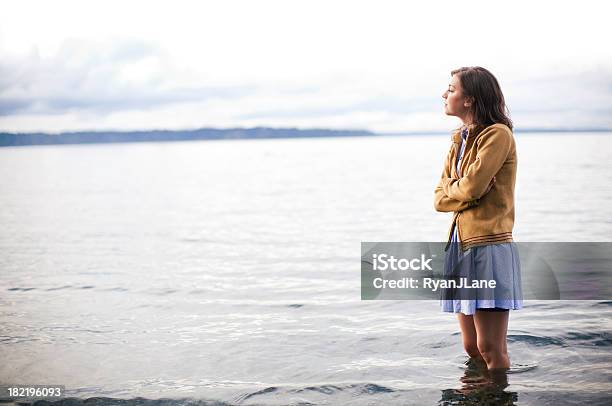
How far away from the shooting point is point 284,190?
3931 cm

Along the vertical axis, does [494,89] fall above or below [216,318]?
above

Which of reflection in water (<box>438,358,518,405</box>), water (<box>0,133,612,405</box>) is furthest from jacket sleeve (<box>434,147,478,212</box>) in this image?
water (<box>0,133,612,405</box>)

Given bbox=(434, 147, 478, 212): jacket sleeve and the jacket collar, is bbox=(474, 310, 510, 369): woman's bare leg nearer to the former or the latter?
bbox=(434, 147, 478, 212): jacket sleeve

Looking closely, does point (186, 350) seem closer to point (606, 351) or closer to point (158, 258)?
point (606, 351)

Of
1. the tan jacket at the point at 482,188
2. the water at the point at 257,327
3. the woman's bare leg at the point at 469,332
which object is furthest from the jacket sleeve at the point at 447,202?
Result: the water at the point at 257,327

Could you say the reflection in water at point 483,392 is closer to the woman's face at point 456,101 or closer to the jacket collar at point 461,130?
the jacket collar at point 461,130

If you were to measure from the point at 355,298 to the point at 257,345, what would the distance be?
301 centimetres

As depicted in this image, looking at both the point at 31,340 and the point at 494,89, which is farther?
the point at 31,340

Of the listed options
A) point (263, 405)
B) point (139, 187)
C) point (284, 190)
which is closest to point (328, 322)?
point (263, 405)

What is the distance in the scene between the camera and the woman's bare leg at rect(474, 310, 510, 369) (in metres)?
4.92

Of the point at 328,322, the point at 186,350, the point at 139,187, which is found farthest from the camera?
the point at 139,187

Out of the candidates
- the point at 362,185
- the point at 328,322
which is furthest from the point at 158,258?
the point at 362,185

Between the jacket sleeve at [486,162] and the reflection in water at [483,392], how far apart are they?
5.88ft

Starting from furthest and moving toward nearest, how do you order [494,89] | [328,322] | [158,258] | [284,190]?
[284,190], [158,258], [328,322], [494,89]
